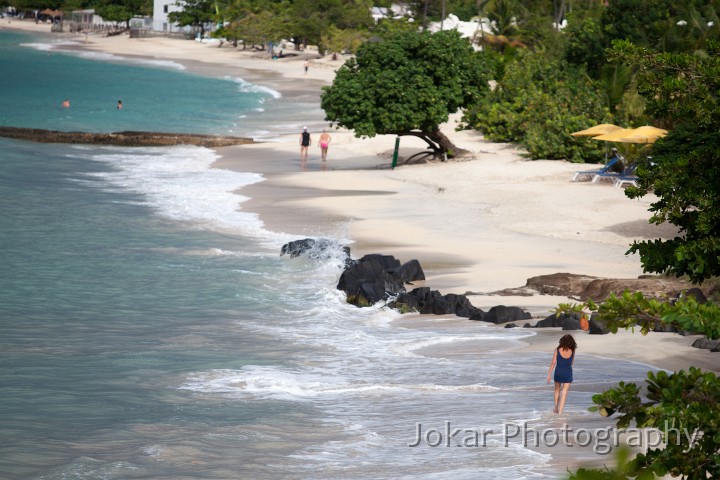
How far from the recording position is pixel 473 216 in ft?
Result: 98.2

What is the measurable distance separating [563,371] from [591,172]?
22210 mm

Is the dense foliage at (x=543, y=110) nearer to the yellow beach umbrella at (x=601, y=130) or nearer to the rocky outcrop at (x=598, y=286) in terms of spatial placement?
the yellow beach umbrella at (x=601, y=130)

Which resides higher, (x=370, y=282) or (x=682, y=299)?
(x=682, y=299)

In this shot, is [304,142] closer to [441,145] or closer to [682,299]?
[441,145]

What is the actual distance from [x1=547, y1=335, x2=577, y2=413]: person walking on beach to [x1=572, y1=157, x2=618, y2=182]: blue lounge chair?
21.5 meters

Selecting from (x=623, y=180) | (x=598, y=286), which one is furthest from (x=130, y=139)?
(x=598, y=286)

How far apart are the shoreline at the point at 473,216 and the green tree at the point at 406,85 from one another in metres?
1.88

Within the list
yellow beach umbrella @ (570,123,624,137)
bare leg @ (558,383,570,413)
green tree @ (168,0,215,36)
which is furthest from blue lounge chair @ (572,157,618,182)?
green tree @ (168,0,215,36)

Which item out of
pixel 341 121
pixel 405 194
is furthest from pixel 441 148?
pixel 405 194

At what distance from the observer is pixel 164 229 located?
96.1 feet

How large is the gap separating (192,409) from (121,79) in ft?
291

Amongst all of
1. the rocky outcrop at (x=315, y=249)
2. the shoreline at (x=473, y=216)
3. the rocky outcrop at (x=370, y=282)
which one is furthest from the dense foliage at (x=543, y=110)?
the rocky outcrop at (x=370, y=282)

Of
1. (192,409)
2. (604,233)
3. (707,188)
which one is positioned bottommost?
(192,409)

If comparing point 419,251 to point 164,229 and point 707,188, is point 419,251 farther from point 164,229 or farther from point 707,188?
point 707,188
